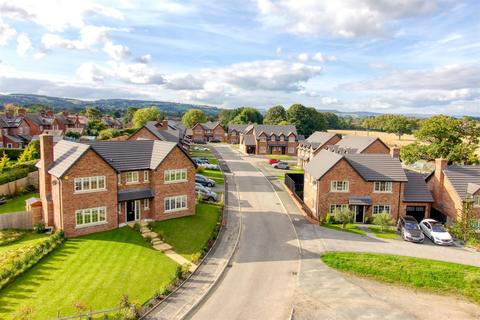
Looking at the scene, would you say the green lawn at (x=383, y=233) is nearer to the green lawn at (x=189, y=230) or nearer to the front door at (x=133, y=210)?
the green lawn at (x=189, y=230)

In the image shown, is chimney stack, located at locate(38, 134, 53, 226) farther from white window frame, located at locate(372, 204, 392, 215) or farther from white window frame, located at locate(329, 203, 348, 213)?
white window frame, located at locate(372, 204, 392, 215)

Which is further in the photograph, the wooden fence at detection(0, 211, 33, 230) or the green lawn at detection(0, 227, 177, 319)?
the wooden fence at detection(0, 211, 33, 230)

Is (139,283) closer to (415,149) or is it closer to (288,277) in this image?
(288,277)

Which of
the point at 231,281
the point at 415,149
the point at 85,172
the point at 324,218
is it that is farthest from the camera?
the point at 415,149

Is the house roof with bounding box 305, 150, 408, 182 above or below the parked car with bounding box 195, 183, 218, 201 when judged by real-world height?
above

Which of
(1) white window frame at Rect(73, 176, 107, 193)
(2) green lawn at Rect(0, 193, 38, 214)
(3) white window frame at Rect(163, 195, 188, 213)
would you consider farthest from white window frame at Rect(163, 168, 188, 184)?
(2) green lawn at Rect(0, 193, 38, 214)

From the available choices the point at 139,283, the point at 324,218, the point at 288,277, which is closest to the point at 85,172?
the point at 139,283
